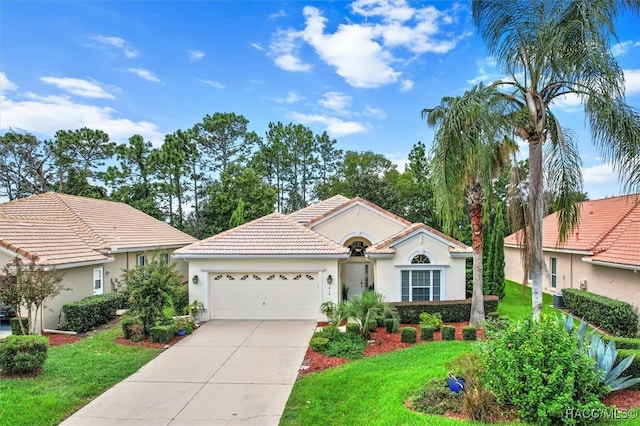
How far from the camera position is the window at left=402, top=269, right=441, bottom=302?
15.1 metres

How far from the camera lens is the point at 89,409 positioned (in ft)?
22.3

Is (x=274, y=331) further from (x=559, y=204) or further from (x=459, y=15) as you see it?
(x=459, y=15)

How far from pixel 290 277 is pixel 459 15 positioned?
35.5 ft

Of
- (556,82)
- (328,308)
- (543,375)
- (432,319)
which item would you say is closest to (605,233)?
(432,319)

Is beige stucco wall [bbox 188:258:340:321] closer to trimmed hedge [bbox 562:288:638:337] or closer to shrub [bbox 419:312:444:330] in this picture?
shrub [bbox 419:312:444:330]

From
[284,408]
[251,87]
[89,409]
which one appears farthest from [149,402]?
[251,87]

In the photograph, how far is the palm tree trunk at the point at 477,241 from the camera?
12203 mm

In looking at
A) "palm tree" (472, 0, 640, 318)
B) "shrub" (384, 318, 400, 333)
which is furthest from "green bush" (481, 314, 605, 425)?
"shrub" (384, 318, 400, 333)

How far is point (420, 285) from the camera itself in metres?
15.1

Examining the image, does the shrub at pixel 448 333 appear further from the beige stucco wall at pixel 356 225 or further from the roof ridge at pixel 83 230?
the roof ridge at pixel 83 230

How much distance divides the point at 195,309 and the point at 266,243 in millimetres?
3711

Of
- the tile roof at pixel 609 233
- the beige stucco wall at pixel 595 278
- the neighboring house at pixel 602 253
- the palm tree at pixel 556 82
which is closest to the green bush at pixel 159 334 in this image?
the palm tree at pixel 556 82

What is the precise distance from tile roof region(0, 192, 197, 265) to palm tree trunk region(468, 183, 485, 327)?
14460mm

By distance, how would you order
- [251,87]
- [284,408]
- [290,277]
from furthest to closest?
[251,87]
[290,277]
[284,408]
